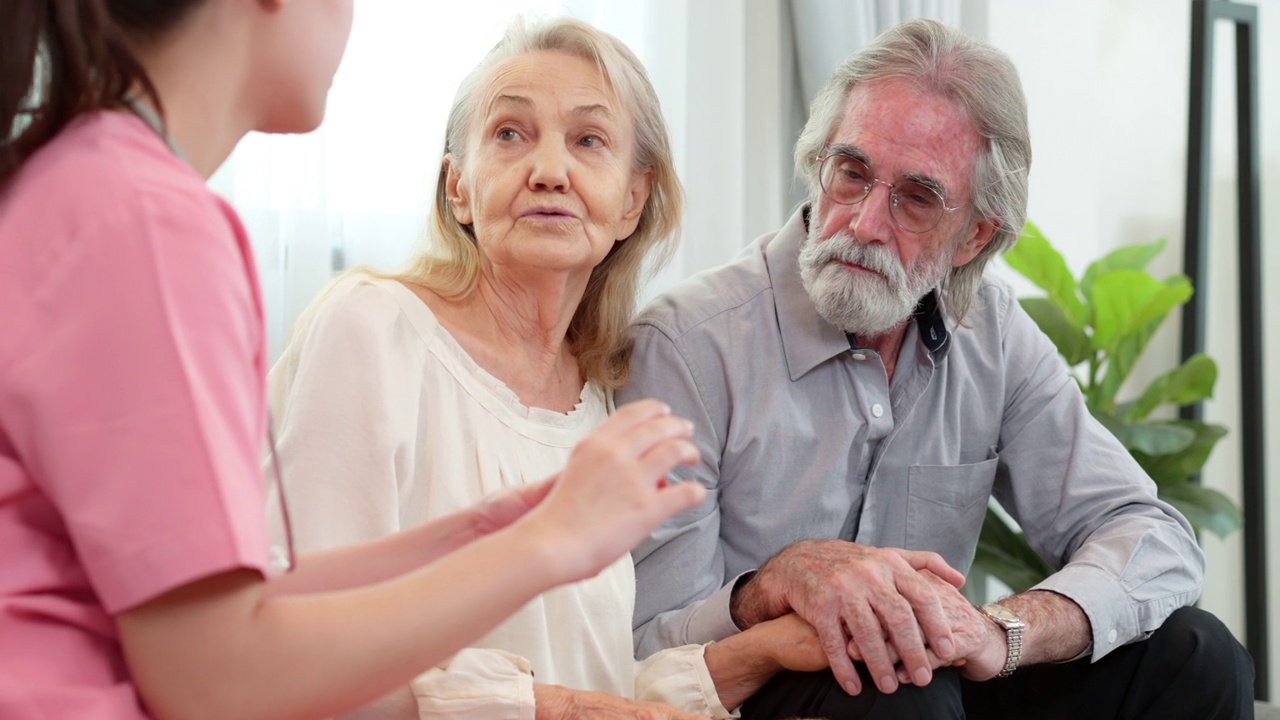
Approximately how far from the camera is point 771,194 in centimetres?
323

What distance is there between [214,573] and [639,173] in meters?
1.20

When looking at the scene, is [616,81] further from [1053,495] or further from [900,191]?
[1053,495]

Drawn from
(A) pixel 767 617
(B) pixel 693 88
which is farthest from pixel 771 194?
(A) pixel 767 617

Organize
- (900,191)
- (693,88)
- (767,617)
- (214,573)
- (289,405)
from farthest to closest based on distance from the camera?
(693,88)
(900,191)
(767,617)
(289,405)
(214,573)

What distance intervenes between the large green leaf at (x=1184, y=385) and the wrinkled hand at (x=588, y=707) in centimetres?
234

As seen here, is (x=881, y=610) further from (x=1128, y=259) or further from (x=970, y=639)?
(x=1128, y=259)

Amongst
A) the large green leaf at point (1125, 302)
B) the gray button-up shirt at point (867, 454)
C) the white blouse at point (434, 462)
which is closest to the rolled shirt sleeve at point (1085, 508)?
the gray button-up shirt at point (867, 454)

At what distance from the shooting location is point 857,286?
1.91 meters

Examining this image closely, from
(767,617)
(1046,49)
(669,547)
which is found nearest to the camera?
(767,617)

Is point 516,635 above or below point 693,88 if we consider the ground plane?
below

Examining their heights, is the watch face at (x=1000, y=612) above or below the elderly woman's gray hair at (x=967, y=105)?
below

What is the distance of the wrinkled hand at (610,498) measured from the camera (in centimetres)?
85

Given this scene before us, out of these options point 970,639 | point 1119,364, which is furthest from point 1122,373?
point 970,639

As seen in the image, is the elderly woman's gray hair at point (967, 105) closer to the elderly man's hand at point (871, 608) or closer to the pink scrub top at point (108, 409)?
the elderly man's hand at point (871, 608)
